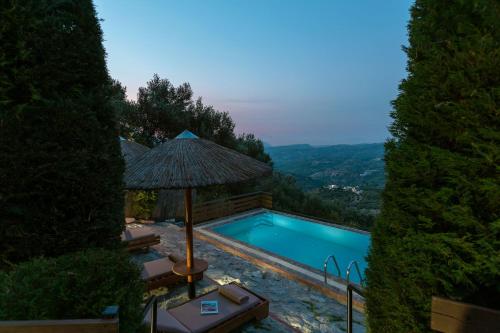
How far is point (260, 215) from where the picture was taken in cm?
1462

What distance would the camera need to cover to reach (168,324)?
4.16 meters

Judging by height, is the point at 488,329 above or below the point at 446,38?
below

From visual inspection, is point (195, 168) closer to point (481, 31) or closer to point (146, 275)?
point (146, 275)

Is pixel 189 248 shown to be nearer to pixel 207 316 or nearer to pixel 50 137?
pixel 207 316

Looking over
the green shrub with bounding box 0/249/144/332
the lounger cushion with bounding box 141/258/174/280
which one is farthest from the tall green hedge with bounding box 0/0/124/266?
the lounger cushion with bounding box 141/258/174/280

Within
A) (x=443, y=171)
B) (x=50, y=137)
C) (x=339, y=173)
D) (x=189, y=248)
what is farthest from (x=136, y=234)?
(x=339, y=173)

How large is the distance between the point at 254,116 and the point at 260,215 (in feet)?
51.3

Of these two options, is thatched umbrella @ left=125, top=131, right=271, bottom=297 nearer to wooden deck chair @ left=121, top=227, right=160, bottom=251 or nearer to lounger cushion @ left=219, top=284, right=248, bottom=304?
lounger cushion @ left=219, top=284, right=248, bottom=304

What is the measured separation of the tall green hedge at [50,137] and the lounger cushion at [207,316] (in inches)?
76.3

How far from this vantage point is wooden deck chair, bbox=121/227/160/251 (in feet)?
27.7

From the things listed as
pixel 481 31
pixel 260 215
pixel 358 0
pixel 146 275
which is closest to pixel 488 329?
pixel 481 31

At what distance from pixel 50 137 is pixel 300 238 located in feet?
37.3

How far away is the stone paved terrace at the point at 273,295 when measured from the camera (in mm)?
5219

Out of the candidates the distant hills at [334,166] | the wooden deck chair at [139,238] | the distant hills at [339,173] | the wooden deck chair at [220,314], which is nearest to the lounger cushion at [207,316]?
the wooden deck chair at [220,314]
